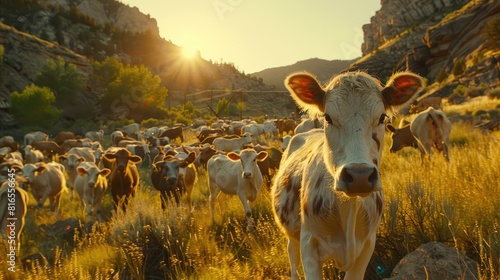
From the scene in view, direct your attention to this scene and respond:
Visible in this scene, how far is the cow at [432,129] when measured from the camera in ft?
36.7

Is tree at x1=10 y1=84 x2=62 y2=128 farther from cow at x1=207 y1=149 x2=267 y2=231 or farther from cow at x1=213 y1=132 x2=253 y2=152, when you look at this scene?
cow at x1=207 y1=149 x2=267 y2=231

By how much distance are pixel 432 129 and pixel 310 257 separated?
32.5 ft

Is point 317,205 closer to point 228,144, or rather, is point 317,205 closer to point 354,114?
point 354,114

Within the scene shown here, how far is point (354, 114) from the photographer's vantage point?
8.91 ft

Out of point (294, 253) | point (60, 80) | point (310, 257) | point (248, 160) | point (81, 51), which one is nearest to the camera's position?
point (310, 257)

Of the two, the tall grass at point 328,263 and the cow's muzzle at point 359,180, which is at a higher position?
the cow's muzzle at point 359,180

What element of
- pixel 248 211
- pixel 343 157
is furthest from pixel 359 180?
pixel 248 211

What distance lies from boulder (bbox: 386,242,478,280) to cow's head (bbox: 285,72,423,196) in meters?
1.07

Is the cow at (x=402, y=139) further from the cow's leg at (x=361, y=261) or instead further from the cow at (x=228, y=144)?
the cow's leg at (x=361, y=261)

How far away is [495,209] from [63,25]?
345ft

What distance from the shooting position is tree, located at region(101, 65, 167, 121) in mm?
57244

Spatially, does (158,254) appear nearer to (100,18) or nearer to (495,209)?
(495,209)

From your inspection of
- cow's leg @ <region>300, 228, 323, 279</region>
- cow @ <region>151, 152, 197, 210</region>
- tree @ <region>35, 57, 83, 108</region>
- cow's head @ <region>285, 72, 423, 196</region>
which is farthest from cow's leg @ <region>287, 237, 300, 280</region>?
tree @ <region>35, 57, 83, 108</region>

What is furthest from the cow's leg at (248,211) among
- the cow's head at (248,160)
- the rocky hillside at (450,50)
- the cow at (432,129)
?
the cow at (432,129)
